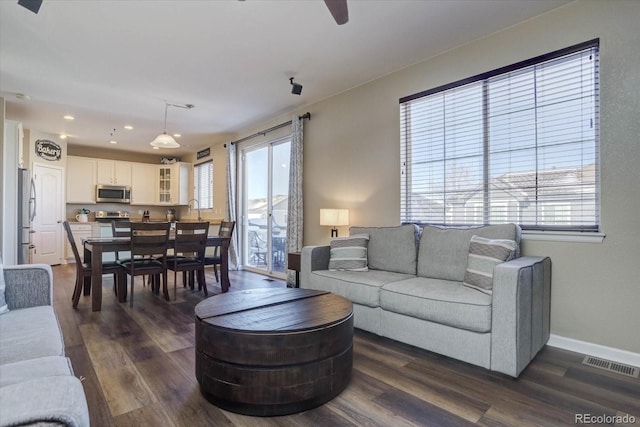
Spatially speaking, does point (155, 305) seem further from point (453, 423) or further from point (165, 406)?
point (453, 423)

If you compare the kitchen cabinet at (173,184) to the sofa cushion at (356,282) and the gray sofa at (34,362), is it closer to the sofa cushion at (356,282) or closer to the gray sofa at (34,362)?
the sofa cushion at (356,282)

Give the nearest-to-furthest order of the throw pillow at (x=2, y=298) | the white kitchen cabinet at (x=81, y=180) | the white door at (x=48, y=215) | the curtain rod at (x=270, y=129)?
the throw pillow at (x=2, y=298)
the curtain rod at (x=270, y=129)
the white door at (x=48, y=215)
the white kitchen cabinet at (x=81, y=180)

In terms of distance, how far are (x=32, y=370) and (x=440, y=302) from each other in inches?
87.8

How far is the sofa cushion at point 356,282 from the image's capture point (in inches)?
112

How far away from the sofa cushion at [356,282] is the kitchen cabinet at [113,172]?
272 inches

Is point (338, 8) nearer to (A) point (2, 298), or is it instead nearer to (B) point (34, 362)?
(B) point (34, 362)

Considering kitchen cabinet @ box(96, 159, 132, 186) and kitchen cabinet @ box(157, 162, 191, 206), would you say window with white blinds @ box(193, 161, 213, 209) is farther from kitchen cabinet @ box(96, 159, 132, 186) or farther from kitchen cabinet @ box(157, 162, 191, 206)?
kitchen cabinet @ box(96, 159, 132, 186)

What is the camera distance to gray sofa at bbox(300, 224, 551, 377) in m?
2.15

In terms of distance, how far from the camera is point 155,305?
3.90 metres

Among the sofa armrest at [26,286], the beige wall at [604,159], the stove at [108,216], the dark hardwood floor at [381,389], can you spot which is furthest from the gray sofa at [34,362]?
the stove at [108,216]

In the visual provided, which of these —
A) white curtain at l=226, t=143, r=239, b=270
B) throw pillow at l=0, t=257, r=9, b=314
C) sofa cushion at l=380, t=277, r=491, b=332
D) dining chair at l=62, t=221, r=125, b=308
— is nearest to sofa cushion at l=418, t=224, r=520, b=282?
sofa cushion at l=380, t=277, r=491, b=332

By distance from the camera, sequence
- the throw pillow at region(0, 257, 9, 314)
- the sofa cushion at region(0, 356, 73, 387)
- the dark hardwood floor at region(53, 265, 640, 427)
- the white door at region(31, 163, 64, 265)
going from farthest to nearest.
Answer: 1. the white door at region(31, 163, 64, 265)
2. the throw pillow at region(0, 257, 9, 314)
3. the dark hardwood floor at region(53, 265, 640, 427)
4. the sofa cushion at region(0, 356, 73, 387)

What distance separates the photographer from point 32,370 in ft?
3.64

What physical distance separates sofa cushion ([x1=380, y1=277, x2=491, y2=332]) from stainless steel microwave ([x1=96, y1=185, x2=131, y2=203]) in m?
7.69
